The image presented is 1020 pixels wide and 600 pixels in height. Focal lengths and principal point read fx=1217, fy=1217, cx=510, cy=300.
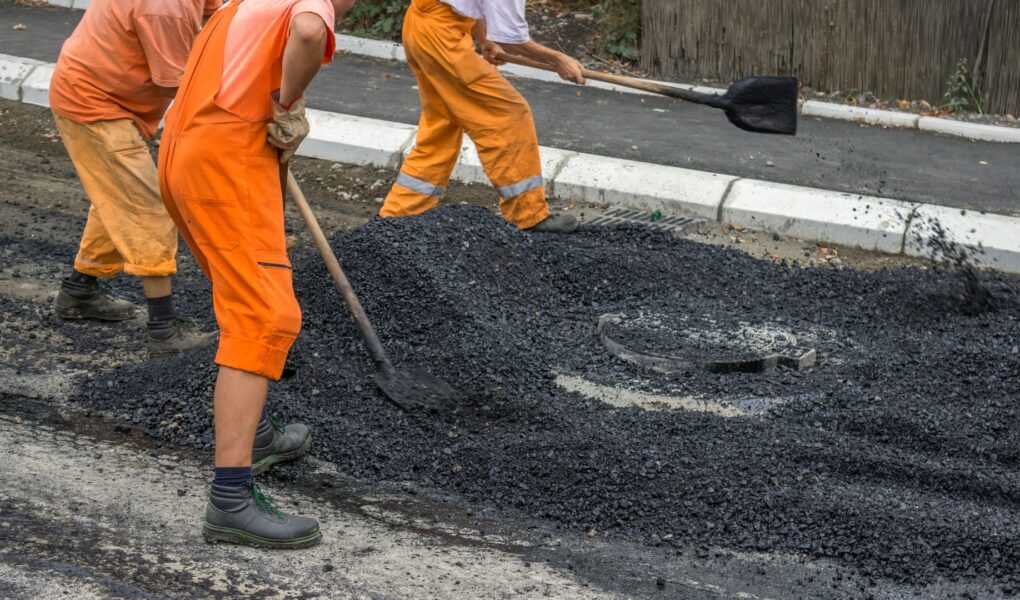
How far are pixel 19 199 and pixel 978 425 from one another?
5605mm

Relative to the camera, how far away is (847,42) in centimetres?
978

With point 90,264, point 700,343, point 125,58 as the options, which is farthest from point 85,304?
point 700,343

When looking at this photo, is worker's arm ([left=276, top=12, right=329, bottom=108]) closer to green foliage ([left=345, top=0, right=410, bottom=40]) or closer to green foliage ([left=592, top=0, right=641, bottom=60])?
green foliage ([left=592, top=0, right=641, bottom=60])

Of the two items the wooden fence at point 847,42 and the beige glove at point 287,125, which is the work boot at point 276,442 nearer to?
the beige glove at point 287,125

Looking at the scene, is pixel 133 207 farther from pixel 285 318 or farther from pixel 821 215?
pixel 821 215

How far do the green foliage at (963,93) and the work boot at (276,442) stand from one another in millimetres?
6942

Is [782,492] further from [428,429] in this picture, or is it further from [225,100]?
[225,100]

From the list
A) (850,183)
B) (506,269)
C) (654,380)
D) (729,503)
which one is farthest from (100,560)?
(850,183)

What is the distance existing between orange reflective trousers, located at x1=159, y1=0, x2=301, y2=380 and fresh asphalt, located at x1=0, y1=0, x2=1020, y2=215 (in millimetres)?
4985

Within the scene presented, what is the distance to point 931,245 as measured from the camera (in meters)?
6.95

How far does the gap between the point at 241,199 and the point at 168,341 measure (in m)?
1.89

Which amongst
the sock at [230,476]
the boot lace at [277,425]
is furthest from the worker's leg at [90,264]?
the sock at [230,476]

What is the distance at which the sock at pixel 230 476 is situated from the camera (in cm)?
376

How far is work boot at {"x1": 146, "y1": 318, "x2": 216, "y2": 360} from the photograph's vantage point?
536 centimetres
